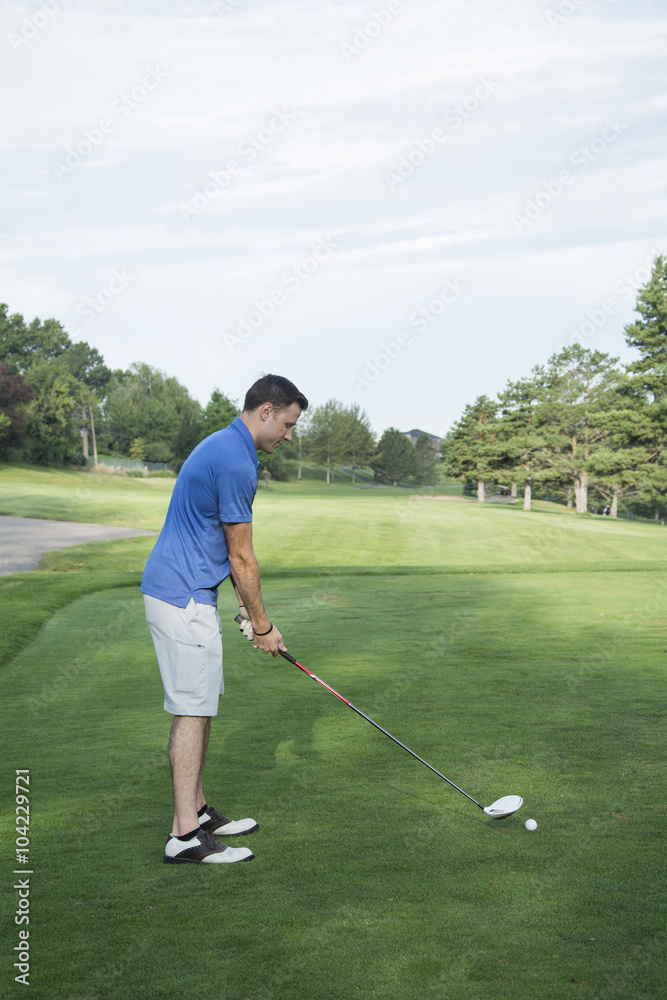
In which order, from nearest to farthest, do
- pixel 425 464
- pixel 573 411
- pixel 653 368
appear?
pixel 653 368
pixel 573 411
pixel 425 464

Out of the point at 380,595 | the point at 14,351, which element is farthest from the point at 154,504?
the point at 14,351

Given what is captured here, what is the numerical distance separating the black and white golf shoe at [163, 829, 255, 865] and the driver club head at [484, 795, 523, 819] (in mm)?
1051

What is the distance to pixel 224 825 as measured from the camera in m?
3.60

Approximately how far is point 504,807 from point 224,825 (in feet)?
4.01

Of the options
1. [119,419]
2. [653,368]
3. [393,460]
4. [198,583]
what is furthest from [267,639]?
[393,460]

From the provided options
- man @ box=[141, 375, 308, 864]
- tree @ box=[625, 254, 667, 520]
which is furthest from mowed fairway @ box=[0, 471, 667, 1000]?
tree @ box=[625, 254, 667, 520]

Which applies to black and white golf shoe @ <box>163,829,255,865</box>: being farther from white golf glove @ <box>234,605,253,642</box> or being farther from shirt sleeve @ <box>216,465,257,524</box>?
shirt sleeve @ <box>216,465,257,524</box>

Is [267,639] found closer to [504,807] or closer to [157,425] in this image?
[504,807]

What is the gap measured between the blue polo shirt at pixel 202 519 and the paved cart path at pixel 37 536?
15.7m

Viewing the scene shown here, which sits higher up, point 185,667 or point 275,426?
point 275,426

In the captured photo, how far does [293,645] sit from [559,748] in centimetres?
382

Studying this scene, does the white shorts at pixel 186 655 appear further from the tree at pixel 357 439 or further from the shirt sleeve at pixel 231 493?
the tree at pixel 357 439

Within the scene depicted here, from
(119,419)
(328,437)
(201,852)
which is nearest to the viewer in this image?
(201,852)

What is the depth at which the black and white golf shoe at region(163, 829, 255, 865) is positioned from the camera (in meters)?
3.35
